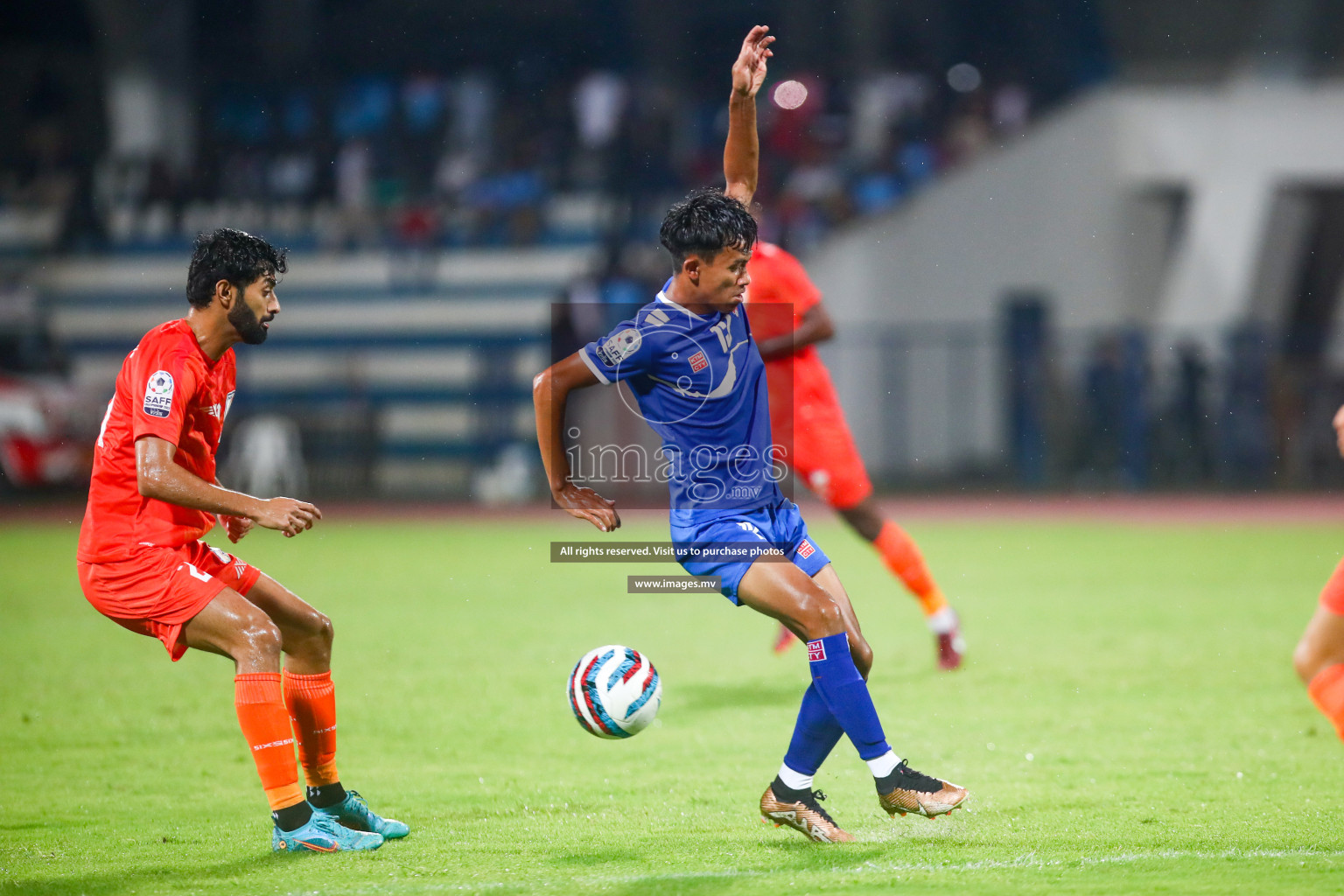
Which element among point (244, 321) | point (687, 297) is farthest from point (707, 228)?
point (244, 321)

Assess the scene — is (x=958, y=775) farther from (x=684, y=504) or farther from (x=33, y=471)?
(x=33, y=471)

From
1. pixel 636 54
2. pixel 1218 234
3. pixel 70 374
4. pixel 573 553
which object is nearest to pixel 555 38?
pixel 636 54

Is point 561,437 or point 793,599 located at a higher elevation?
point 561,437

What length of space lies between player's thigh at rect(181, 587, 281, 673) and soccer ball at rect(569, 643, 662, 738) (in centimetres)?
105

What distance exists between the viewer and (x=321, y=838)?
4.56m

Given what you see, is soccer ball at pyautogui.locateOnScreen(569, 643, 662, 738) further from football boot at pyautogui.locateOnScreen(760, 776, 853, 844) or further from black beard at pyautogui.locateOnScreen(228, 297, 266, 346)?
black beard at pyautogui.locateOnScreen(228, 297, 266, 346)

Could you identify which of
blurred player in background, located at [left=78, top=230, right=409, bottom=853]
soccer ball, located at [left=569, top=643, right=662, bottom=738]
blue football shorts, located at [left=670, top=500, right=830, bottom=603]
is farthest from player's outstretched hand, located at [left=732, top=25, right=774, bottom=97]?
soccer ball, located at [left=569, top=643, right=662, bottom=738]

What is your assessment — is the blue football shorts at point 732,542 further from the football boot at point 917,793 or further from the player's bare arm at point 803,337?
the player's bare arm at point 803,337

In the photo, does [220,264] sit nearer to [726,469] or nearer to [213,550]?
[213,550]

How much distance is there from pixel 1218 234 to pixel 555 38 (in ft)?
42.6

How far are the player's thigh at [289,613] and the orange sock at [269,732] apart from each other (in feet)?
1.04

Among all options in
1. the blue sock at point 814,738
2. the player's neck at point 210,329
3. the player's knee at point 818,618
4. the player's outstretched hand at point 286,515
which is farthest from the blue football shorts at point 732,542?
the player's neck at point 210,329

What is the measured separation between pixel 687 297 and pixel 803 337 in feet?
8.46

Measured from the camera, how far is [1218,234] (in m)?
19.5
